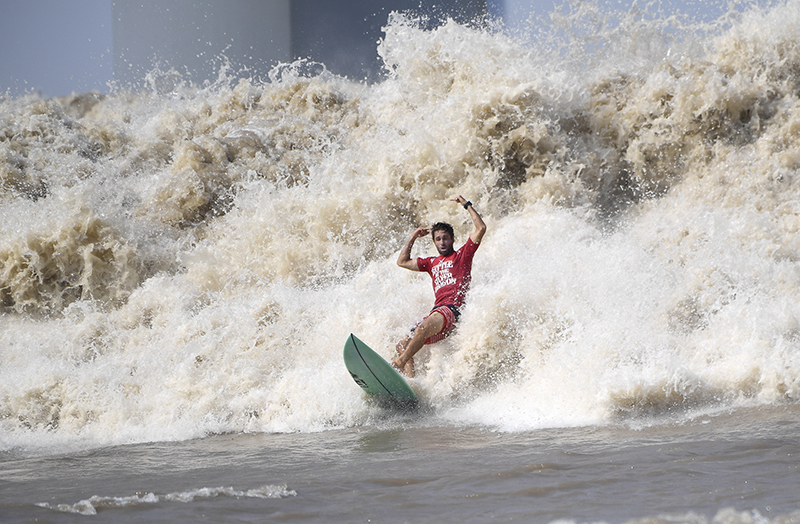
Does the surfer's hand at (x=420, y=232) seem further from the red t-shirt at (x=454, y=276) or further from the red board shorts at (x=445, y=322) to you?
the red board shorts at (x=445, y=322)

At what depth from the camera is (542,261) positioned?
4.87 metres

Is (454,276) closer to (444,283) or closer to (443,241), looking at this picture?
(444,283)

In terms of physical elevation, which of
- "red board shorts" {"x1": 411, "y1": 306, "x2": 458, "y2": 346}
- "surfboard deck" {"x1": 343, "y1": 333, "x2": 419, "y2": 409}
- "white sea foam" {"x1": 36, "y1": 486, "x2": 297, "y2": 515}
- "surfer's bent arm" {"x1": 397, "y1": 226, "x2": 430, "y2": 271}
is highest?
"surfer's bent arm" {"x1": 397, "y1": 226, "x2": 430, "y2": 271}

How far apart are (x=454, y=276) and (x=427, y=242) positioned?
1623mm

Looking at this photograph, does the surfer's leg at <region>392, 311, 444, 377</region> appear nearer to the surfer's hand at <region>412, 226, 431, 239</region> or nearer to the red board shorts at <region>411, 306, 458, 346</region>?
the red board shorts at <region>411, 306, 458, 346</region>

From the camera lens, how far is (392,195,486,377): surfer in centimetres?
420

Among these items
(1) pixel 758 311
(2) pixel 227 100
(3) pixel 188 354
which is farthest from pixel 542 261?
(2) pixel 227 100

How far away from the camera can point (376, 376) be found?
12.4 ft

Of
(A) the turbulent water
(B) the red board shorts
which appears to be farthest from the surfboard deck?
(B) the red board shorts

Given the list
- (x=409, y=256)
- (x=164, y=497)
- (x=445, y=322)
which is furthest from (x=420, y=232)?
(x=164, y=497)

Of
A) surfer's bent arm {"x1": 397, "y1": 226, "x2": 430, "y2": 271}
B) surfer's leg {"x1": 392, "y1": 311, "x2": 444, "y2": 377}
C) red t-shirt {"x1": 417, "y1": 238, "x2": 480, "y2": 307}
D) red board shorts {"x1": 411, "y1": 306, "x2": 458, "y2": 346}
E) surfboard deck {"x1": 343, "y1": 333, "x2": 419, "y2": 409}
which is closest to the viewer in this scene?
surfboard deck {"x1": 343, "y1": 333, "x2": 419, "y2": 409}

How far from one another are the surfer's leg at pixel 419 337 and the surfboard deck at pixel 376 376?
0.79 ft

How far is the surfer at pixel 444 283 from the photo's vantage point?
13.8 ft

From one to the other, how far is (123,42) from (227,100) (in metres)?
2.87
